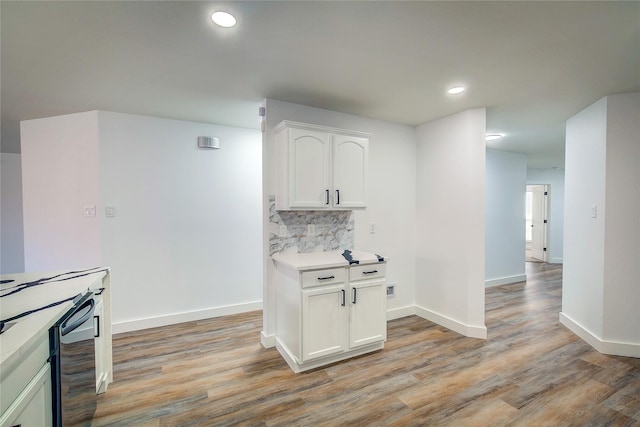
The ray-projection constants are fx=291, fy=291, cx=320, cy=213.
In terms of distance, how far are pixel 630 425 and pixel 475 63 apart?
8.62ft

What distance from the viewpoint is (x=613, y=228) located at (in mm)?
2768

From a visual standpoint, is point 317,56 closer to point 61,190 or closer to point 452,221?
point 452,221

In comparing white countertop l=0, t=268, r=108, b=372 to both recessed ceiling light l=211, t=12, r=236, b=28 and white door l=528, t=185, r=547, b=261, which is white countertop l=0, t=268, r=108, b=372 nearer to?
recessed ceiling light l=211, t=12, r=236, b=28

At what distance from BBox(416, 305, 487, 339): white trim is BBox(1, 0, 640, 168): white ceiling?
2.37 metres

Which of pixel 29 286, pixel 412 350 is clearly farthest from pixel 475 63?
pixel 29 286

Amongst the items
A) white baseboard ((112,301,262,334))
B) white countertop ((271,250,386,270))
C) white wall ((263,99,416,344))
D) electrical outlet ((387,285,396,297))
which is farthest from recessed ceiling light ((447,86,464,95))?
white baseboard ((112,301,262,334))

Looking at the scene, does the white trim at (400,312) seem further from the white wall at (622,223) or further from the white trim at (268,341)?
Answer: the white wall at (622,223)

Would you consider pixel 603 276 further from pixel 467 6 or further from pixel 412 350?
pixel 467 6

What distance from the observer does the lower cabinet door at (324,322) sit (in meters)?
2.42

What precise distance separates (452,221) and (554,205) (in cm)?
598

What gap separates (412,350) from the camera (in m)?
2.83

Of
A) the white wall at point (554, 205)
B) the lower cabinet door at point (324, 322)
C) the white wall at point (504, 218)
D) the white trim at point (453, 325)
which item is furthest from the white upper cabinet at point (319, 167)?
the white wall at point (554, 205)

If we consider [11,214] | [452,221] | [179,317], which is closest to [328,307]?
[452,221]

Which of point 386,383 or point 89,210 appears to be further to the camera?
point 89,210
